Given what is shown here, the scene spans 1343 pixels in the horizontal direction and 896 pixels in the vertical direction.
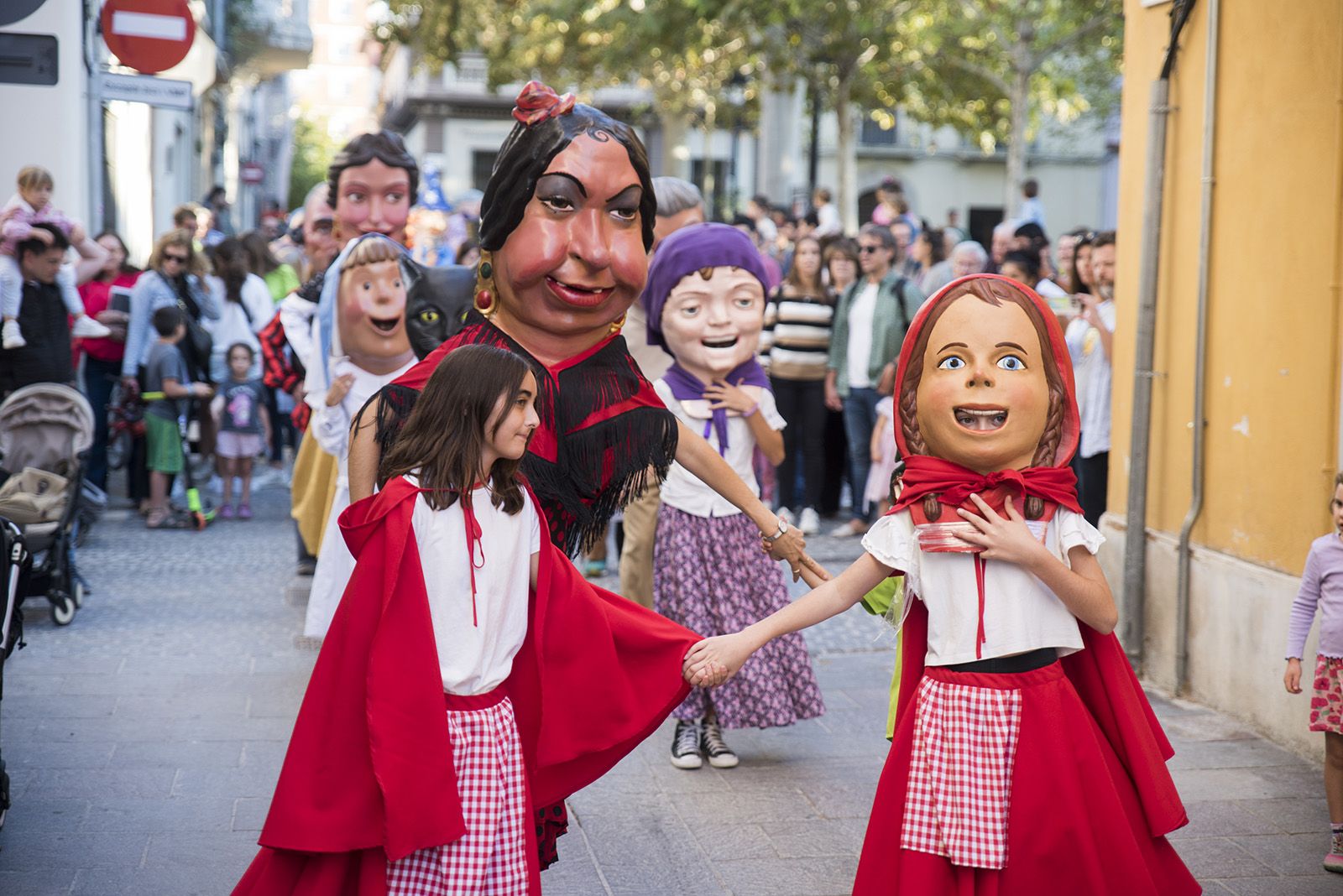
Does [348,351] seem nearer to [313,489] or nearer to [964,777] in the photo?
[313,489]

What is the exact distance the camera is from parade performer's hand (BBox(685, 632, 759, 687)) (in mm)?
3617

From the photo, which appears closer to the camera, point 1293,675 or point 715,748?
point 1293,675

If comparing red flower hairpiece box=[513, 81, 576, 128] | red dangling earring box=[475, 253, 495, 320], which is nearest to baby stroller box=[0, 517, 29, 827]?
red dangling earring box=[475, 253, 495, 320]

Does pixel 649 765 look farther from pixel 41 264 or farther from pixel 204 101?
pixel 204 101

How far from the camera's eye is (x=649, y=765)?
573 cm

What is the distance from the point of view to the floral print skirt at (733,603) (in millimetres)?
5664

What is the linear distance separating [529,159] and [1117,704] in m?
2.00

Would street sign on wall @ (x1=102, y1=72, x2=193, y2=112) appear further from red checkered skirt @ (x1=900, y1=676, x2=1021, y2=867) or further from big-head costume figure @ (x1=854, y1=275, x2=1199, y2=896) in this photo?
red checkered skirt @ (x1=900, y1=676, x2=1021, y2=867)

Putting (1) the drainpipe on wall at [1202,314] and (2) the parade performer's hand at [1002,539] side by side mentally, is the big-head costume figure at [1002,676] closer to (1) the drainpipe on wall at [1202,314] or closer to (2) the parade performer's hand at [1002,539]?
(2) the parade performer's hand at [1002,539]

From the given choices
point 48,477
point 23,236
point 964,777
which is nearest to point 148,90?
point 23,236

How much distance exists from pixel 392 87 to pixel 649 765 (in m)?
54.0

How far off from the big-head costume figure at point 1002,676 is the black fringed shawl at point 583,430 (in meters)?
0.79

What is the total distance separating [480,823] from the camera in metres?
3.40

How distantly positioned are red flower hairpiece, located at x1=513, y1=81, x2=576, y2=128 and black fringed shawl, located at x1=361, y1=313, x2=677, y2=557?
555 mm
